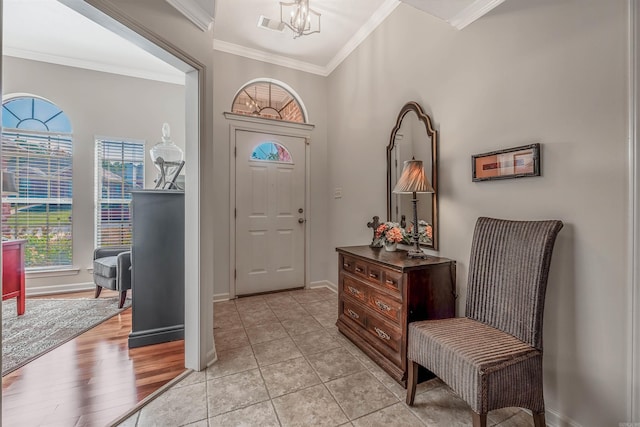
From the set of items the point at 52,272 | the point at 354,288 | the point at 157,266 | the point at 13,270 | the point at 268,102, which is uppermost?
the point at 268,102

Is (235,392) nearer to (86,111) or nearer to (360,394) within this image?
(360,394)

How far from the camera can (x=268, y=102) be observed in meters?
3.80

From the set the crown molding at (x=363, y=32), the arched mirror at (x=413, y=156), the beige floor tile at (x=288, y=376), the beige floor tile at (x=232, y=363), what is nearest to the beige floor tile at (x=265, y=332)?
the beige floor tile at (x=232, y=363)

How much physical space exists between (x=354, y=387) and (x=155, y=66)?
4619 mm

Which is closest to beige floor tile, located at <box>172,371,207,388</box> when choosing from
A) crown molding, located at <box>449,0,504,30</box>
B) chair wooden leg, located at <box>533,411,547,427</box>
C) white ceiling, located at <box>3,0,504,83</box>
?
chair wooden leg, located at <box>533,411,547,427</box>

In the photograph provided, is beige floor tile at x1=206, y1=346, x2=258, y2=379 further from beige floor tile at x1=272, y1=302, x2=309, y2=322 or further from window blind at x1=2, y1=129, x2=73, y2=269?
window blind at x1=2, y1=129, x2=73, y2=269

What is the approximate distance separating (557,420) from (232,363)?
2.02 meters

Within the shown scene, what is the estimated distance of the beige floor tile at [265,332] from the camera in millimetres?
2447

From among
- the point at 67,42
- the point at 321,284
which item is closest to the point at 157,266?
the point at 321,284

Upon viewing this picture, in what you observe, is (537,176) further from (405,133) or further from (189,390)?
(189,390)

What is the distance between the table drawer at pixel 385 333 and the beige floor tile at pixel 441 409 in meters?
0.30

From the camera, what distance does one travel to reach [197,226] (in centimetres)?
199

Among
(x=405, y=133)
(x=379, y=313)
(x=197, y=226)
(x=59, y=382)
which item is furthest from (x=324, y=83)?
(x=59, y=382)

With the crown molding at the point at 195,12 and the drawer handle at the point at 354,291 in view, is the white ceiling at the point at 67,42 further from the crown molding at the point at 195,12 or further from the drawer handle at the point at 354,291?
the drawer handle at the point at 354,291
